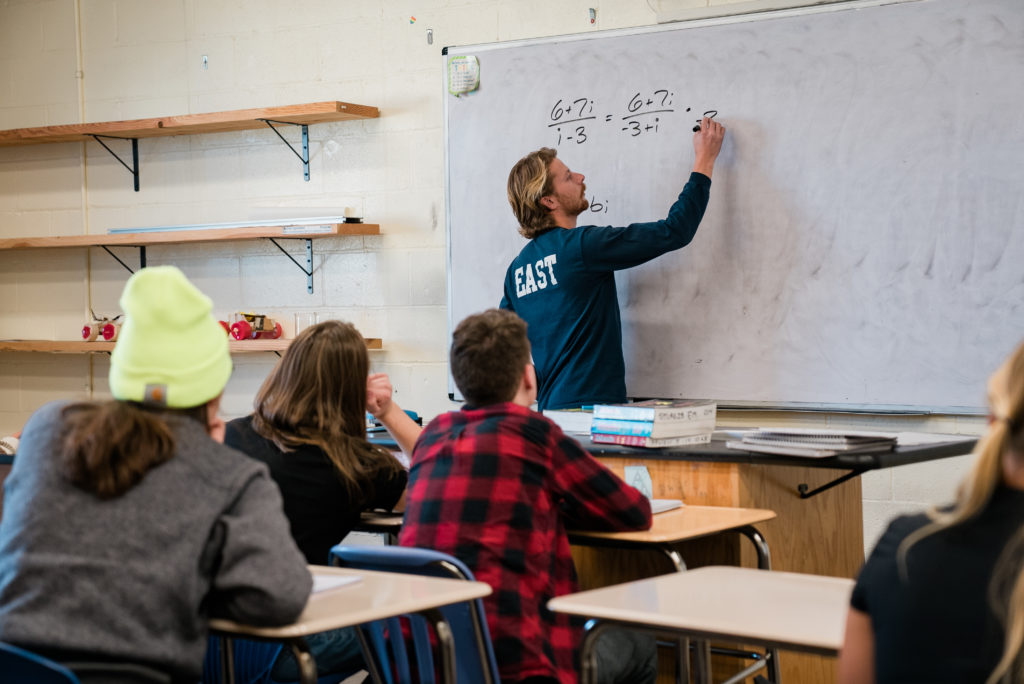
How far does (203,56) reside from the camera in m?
4.82

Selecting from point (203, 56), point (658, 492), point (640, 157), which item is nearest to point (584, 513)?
point (658, 492)

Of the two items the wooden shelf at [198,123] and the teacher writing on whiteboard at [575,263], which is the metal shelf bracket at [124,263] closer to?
the wooden shelf at [198,123]

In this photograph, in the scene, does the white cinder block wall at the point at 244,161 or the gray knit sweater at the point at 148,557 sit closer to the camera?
A: the gray knit sweater at the point at 148,557

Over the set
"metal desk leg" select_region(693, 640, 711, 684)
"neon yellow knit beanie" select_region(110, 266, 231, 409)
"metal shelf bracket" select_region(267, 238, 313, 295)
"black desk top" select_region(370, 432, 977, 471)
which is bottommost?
"metal desk leg" select_region(693, 640, 711, 684)

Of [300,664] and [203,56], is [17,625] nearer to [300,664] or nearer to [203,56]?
[300,664]

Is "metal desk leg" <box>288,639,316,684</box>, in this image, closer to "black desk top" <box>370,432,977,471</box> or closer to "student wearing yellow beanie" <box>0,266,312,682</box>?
"student wearing yellow beanie" <box>0,266,312,682</box>

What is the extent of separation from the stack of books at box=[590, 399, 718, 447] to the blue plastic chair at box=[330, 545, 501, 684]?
2.71 feet

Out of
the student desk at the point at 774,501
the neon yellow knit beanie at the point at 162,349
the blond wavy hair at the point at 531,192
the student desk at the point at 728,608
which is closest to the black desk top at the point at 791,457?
the student desk at the point at 774,501

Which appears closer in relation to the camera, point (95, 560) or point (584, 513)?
point (95, 560)

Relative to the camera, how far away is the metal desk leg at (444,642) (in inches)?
71.2

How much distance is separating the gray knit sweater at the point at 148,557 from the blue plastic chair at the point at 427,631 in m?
0.38

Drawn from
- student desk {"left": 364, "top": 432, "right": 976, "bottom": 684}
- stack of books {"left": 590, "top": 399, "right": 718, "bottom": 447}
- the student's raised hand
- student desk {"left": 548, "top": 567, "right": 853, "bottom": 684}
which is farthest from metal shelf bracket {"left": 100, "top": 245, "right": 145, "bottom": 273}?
student desk {"left": 548, "top": 567, "right": 853, "bottom": 684}

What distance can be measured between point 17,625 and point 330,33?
3.55 metres

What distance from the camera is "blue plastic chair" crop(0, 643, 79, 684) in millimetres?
1349
